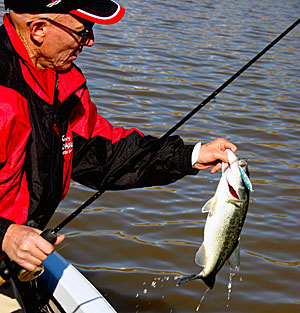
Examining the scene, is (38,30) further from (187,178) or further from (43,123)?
(187,178)

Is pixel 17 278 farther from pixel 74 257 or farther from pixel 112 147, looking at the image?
pixel 74 257

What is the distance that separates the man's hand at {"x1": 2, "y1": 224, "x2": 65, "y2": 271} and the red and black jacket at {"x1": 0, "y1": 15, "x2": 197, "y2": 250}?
0.21 ft

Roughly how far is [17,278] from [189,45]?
9782 millimetres

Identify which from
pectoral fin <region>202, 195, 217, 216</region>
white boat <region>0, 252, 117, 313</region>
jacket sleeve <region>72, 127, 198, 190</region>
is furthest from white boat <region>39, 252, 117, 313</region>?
pectoral fin <region>202, 195, 217, 216</region>

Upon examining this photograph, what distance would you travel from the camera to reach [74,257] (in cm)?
496

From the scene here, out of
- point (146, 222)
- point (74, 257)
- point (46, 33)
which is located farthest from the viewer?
point (146, 222)

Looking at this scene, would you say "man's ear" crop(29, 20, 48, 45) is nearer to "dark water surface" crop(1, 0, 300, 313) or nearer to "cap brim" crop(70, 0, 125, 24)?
"cap brim" crop(70, 0, 125, 24)

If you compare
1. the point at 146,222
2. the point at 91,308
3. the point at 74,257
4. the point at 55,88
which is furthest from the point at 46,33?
the point at 146,222

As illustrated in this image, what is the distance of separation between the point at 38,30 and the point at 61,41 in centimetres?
12

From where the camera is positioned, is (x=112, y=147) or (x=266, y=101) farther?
(x=266, y=101)

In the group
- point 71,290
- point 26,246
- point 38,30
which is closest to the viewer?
point 26,246

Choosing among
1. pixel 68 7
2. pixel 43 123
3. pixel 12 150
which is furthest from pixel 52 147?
pixel 68 7

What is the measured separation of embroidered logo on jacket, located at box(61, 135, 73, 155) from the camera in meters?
3.29

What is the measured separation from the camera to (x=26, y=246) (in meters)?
2.56
